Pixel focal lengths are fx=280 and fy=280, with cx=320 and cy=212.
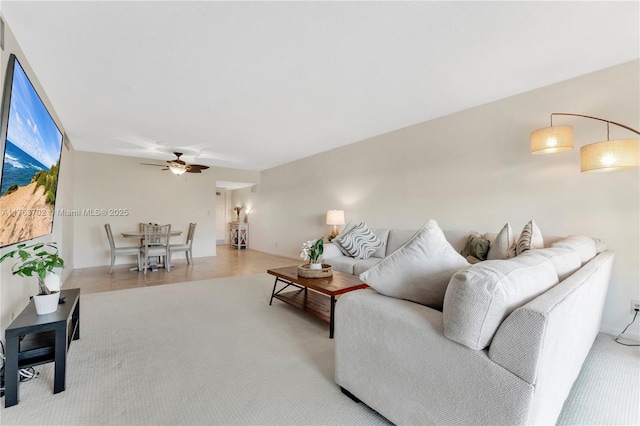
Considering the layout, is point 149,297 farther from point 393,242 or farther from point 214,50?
point 393,242

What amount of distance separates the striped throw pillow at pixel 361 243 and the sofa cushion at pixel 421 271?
2611 mm

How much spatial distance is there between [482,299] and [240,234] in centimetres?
803

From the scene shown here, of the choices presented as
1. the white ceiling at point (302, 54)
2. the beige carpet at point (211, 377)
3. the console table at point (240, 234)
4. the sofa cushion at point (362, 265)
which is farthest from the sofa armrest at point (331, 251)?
the console table at point (240, 234)

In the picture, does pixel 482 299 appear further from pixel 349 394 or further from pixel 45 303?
pixel 45 303

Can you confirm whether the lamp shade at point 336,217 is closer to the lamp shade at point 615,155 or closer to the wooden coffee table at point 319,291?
the wooden coffee table at point 319,291

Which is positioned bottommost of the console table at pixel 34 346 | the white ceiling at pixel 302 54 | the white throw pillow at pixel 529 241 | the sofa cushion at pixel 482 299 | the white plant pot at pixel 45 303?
the console table at pixel 34 346

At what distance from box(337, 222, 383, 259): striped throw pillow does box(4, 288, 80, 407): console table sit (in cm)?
317

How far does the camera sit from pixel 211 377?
6.06 feet

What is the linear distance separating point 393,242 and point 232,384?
9.60 feet

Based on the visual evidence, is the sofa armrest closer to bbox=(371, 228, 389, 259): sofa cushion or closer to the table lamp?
bbox=(371, 228, 389, 259): sofa cushion

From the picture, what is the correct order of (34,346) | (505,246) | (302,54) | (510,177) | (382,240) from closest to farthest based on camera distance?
(34,346)
(302,54)
(505,246)
(510,177)
(382,240)

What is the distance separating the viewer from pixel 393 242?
411 centimetres

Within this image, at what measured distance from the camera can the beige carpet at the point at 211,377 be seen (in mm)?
1503

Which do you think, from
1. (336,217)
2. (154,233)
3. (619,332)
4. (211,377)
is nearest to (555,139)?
(619,332)
